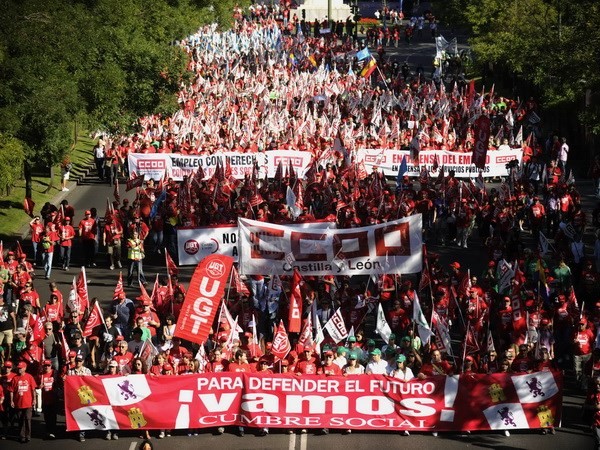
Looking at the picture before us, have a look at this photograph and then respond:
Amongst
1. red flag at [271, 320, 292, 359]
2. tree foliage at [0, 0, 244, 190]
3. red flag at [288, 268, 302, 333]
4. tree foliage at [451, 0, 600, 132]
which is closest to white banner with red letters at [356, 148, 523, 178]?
tree foliage at [451, 0, 600, 132]

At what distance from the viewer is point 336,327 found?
21.0 m

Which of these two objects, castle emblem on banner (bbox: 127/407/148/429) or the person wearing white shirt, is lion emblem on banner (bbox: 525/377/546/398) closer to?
the person wearing white shirt

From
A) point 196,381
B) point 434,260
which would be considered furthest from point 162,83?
point 196,381

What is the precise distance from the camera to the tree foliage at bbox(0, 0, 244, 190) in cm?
3050

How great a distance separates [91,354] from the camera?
21.5 m

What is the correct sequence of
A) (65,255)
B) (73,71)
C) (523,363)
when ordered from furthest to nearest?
(73,71) → (65,255) → (523,363)

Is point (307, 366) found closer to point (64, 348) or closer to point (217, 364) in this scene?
point (217, 364)

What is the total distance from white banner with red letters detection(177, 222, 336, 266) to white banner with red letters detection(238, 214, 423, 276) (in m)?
5.29

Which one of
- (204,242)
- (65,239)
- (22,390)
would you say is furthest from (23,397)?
(65,239)

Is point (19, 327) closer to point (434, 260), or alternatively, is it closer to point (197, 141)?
point (434, 260)

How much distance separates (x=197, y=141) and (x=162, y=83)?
4.03 m

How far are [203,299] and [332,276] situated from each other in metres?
4.80

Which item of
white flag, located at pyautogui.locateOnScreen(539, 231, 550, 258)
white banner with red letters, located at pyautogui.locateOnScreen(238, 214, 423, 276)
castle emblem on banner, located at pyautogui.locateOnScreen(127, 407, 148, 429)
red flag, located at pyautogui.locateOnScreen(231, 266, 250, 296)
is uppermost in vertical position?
white banner with red letters, located at pyautogui.locateOnScreen(238, 214, 423, 276)

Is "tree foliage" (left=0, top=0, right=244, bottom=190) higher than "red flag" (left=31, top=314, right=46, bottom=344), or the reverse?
"tree foliage" (left=0, top=0, right=244, bottom=190)
